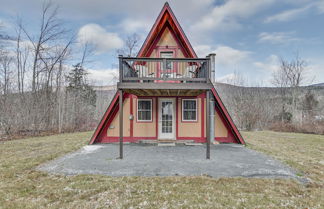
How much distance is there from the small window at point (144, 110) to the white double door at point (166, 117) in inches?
20.5

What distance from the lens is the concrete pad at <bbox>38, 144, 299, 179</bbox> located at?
14.9ft

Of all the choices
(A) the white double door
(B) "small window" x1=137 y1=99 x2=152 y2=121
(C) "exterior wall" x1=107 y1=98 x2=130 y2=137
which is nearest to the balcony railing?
(A) the white double door

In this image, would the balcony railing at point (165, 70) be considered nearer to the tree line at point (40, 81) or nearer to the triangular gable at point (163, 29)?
the triangular gable at point (163, 29)

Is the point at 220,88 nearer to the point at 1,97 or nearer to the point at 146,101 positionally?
the point at 146,101

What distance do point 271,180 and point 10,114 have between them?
1519 centimetres

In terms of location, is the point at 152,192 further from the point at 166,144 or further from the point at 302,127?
the point at 302,127

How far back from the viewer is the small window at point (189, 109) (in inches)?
338

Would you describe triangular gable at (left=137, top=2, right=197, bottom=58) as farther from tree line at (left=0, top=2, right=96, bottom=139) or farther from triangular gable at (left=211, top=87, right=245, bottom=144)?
tree line at (left=0, top=2, right=96, bottom=139)

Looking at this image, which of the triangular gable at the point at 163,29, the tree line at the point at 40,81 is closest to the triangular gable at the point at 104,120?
the triangular gable at the point at 163,29

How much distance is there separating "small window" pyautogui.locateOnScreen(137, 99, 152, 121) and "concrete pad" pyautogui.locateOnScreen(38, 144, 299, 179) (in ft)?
7.42

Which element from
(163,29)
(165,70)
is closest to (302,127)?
(163,29)

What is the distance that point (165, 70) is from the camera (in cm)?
608

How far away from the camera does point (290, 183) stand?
3873mm

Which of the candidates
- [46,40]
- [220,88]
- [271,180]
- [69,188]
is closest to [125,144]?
[69,188]
